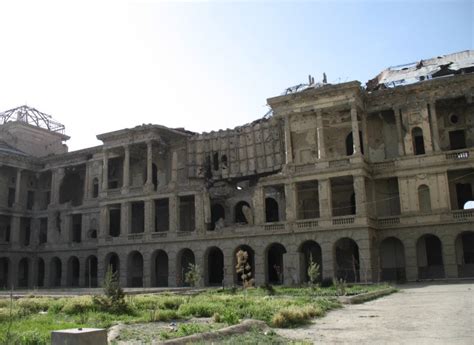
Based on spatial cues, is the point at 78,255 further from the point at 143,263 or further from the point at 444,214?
the point at 444,214

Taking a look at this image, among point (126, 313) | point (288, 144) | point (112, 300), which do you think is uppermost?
point (288, 144)

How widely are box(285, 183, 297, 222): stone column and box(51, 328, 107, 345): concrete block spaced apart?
105 ft

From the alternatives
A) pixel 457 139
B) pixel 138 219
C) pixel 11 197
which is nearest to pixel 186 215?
pixel 138 219

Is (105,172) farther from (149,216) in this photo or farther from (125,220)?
(149,216)

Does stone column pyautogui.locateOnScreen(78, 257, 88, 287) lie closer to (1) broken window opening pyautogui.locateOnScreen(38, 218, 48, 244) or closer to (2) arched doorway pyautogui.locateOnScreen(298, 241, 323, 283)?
(1) broken window opening pyautogui.locateOnScreen(38, 218, 48, 244)

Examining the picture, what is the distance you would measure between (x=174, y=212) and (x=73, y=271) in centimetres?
1892

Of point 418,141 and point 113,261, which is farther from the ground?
point 418,141

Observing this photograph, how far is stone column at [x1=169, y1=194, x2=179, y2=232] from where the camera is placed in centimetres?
4644

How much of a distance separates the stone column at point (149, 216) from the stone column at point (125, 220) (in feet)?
8.06

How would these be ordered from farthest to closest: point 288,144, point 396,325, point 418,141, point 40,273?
point 40,273 < point 288,144 < point 418,141 < point 396,325

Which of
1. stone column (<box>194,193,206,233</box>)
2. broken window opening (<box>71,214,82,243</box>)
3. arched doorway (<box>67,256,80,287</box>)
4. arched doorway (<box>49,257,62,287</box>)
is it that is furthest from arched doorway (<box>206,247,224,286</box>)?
arched doorway (<box>49,257,62,287</box>)

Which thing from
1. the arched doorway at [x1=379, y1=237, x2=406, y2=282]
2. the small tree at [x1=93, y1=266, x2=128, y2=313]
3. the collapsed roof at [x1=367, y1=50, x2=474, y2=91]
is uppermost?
the collapsed roof at [x1=367, y1=50, x2=474, y2=91]

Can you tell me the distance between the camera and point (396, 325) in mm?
14656

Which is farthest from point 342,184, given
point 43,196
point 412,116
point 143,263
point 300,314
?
point 43,196
